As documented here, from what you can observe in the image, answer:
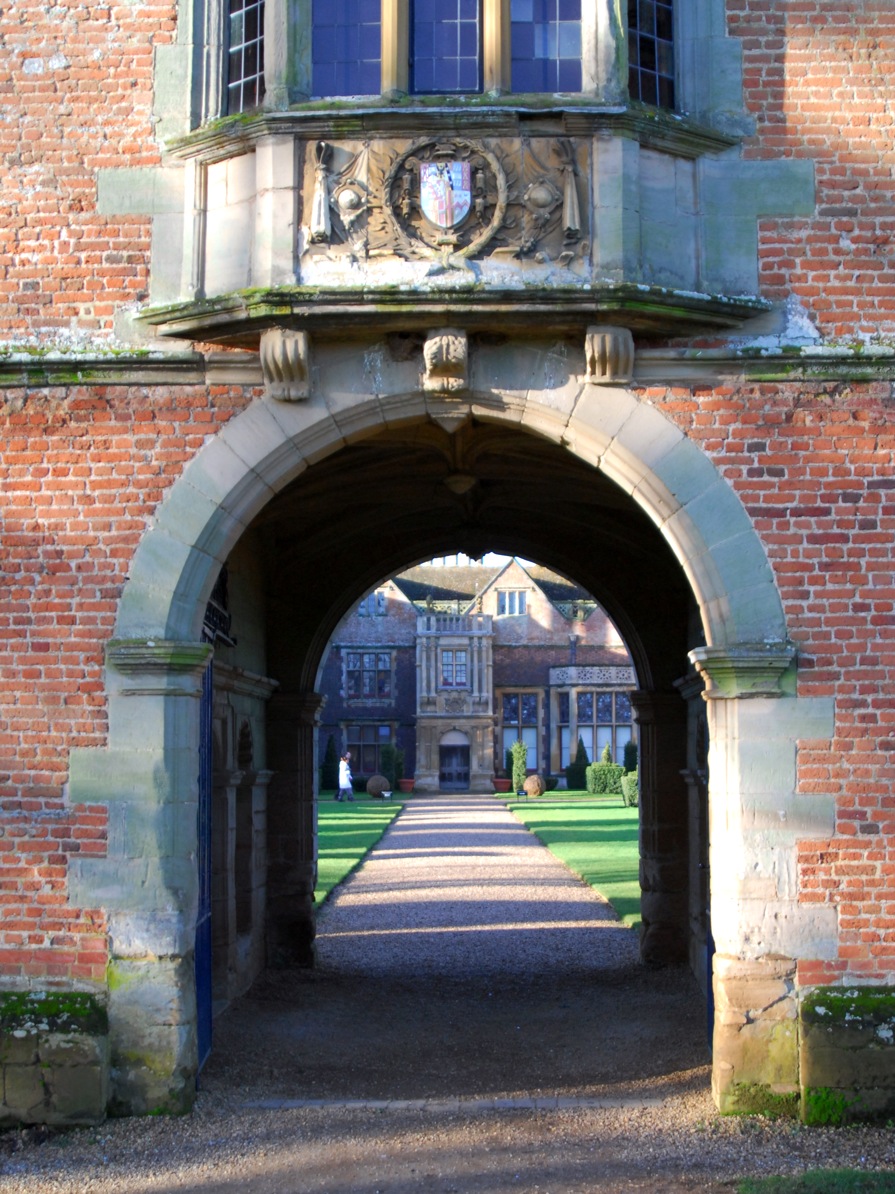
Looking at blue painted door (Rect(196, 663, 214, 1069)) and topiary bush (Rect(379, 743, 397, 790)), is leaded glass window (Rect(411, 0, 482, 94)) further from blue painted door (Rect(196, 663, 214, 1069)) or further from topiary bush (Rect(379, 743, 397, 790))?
topiary bush (Rect(379, 743, 397, 790))

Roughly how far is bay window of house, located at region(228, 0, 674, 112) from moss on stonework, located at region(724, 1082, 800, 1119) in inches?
218

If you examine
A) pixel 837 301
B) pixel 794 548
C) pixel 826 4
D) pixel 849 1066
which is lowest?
pixel 849 1066

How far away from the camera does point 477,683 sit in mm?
54594

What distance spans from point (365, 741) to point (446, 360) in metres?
48.3

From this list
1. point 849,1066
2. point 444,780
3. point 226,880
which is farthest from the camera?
point 444,780

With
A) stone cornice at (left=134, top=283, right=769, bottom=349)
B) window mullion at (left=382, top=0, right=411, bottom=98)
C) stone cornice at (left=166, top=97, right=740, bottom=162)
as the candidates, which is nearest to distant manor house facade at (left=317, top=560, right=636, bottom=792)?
stone cornice at (left=134, top=283, right=769, bottom=349)

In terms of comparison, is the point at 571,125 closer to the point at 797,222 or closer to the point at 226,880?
the point at 797,222

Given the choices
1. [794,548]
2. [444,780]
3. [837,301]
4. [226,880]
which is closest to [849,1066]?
[794,548]

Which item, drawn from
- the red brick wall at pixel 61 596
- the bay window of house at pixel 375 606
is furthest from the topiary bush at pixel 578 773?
the red brick wall at pixel 61 596

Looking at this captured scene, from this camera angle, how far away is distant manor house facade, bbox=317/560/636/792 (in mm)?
53938

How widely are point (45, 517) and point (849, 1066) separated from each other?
17.5 feet

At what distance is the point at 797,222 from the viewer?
797cm

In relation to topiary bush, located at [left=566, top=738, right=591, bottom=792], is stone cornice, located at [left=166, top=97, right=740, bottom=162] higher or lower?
higher

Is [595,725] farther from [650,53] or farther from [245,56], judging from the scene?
[245,56]
